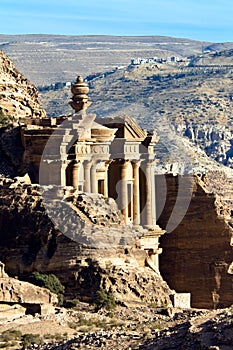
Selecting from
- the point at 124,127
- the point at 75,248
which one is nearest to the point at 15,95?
→ the point at 124,127

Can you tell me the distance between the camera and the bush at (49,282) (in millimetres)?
62250

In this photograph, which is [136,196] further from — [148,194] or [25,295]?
[25,295]

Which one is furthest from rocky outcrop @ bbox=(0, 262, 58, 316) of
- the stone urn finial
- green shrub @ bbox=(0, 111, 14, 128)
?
the stone urn finial

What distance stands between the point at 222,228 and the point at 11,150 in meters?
12.1

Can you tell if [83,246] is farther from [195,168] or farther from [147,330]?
[195,168]

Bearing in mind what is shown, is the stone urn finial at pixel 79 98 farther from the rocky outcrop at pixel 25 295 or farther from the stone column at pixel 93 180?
the rocky outcrop at pixel 25 295

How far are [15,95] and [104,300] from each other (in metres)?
28.2

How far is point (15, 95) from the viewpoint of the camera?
89062 mm

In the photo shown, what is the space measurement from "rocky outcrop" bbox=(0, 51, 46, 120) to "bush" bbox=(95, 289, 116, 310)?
23.1m

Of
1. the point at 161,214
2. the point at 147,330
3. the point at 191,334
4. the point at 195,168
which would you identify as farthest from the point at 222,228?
the point at 195,168

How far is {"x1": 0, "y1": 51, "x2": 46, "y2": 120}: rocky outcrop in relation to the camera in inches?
3438

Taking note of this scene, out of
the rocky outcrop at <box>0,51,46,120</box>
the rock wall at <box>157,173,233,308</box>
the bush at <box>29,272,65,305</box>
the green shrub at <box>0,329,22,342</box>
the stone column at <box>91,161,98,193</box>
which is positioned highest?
the rocky outcrop at <box>0,51,46,120</box>

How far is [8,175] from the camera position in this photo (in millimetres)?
75062

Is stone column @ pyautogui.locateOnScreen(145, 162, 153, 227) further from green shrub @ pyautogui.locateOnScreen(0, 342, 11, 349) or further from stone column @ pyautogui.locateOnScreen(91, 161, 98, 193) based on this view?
green shrub @ pyautogui.locateOnScreen(0, 342, 11, 349)
